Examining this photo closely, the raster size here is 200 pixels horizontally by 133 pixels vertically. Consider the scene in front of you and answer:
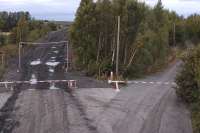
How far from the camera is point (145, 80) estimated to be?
37750 millimetres

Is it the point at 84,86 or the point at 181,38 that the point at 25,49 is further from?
the point at 84,86

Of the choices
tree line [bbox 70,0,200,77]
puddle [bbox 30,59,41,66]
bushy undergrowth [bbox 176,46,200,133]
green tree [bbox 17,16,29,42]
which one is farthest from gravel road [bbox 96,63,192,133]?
green tree [bbox 17,16,29,42]

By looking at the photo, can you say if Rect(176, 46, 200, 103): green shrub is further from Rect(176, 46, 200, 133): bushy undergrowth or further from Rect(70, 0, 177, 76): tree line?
Rect(70, 0, 177, 76): tree line

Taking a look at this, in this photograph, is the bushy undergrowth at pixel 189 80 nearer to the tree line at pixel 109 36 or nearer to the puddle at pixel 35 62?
the tree line at pixel 109 36

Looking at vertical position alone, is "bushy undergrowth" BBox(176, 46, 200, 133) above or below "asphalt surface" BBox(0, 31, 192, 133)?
above

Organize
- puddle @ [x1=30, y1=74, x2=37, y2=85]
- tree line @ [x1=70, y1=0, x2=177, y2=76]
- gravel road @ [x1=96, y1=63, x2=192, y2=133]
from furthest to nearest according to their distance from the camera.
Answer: tree line @ [x1=70, y1=0, x2=177, y2=76]
puddle @ [x1=30, y1=74, x2=37, y2=85]
gravel road @ [x1=96, y1=63, x2=192, y2=133]

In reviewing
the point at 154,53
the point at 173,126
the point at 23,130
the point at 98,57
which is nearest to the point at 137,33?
the point at 98,57

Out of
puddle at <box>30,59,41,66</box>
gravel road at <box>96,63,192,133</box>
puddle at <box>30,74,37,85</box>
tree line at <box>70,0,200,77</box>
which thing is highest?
tree line at <box>70,0,200,77</box>

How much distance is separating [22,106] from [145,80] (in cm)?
1445

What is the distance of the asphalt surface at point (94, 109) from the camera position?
21.4m

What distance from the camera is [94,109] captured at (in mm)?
24984

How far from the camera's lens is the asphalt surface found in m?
21.4

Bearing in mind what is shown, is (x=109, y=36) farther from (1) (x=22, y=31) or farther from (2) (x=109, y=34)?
(1) (x=22, y=31)

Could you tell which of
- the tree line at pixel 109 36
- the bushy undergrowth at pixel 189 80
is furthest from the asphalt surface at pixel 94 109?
the tree line at pixel 109 36
